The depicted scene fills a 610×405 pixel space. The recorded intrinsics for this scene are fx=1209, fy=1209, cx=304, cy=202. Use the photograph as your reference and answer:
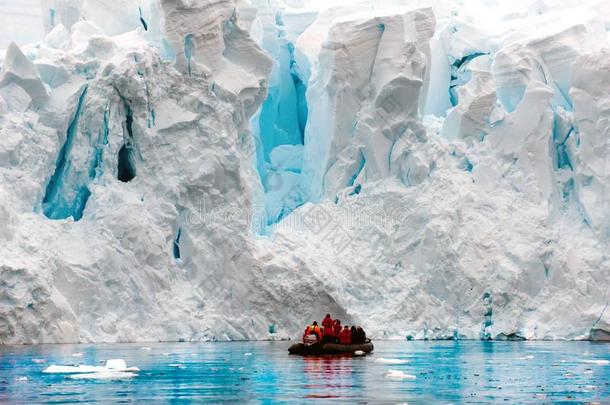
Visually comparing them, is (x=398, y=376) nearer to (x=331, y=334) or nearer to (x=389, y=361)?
(x=389, y=361)

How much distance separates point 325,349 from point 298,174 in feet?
44.2

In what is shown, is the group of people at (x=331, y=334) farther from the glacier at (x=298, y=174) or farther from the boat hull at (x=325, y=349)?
the glacier at (x=298, y=174)

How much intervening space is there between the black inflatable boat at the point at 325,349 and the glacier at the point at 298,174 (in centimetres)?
629

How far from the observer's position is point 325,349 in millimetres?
25875

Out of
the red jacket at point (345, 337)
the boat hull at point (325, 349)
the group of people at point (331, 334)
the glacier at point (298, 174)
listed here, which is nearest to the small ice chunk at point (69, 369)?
the boat hull at point (325, 349)

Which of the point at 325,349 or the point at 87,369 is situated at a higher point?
the point at 325,349

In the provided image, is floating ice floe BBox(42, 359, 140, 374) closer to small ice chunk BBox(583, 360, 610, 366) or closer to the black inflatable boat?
the black inflatable boat

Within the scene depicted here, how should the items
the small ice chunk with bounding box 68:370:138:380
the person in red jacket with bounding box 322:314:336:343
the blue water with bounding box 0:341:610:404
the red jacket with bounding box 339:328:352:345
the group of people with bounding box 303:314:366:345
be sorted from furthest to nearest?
the red jacket with bounding box 339:328:352:345
the person in red jacket with bounding box 322:314:336:343
the group of people with bounding box 303:314:366:345
the small ice chunk with bounding box 68:370:138:380
the blue water with bounding box 0:341:610:404

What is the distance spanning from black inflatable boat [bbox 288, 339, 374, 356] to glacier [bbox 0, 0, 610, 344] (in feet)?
20.6

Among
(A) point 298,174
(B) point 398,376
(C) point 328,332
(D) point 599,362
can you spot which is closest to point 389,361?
(C) point 328,332

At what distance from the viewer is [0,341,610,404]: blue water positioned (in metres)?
15.0

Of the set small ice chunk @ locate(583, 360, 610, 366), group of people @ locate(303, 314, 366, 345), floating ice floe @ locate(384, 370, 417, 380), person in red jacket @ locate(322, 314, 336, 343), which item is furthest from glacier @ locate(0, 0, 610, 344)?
floating ice floe @ locate(384, 370, 417, 380)

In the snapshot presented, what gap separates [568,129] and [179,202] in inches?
492

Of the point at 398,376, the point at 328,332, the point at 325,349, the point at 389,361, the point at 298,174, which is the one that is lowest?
the point at 398,376
